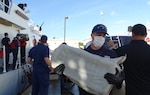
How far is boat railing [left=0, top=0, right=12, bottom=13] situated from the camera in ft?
33.6

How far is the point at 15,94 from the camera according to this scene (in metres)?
9.50

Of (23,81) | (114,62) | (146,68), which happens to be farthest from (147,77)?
(23,81)

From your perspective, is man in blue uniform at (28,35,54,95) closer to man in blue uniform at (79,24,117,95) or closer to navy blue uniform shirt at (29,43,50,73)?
navy blue uniform shirt at (29,43,50,73)

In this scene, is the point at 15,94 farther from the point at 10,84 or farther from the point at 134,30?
the point at 134,30

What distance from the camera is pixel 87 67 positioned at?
130 inches

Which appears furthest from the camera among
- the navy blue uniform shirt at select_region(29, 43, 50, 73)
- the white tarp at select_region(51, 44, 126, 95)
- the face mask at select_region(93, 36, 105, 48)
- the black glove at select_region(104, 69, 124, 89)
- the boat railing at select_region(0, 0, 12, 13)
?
the boat railing at select_region(0, 0, 12, 13)

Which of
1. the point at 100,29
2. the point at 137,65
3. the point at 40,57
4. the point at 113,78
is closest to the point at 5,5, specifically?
the point at 40,57

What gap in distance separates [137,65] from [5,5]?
816 cm

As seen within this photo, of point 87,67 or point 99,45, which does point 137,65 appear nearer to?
point 99,45

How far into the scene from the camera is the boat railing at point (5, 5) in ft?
33.6

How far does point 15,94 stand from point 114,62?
6954mm

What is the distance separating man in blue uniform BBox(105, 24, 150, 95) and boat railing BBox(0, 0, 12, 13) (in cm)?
757

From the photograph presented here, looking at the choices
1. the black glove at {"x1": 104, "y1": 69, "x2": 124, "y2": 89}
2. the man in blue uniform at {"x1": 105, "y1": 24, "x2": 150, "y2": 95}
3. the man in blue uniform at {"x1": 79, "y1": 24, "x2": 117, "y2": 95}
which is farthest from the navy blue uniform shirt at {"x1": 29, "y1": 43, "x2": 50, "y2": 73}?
the black glove at {"x1": 104, "y1": 69, "x2": 124, "y2": 89}

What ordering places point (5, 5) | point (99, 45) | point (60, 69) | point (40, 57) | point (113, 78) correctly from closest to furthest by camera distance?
point (113, 78), point (60, 69), point (99, 45), point (40, 57), point (5, 5)
